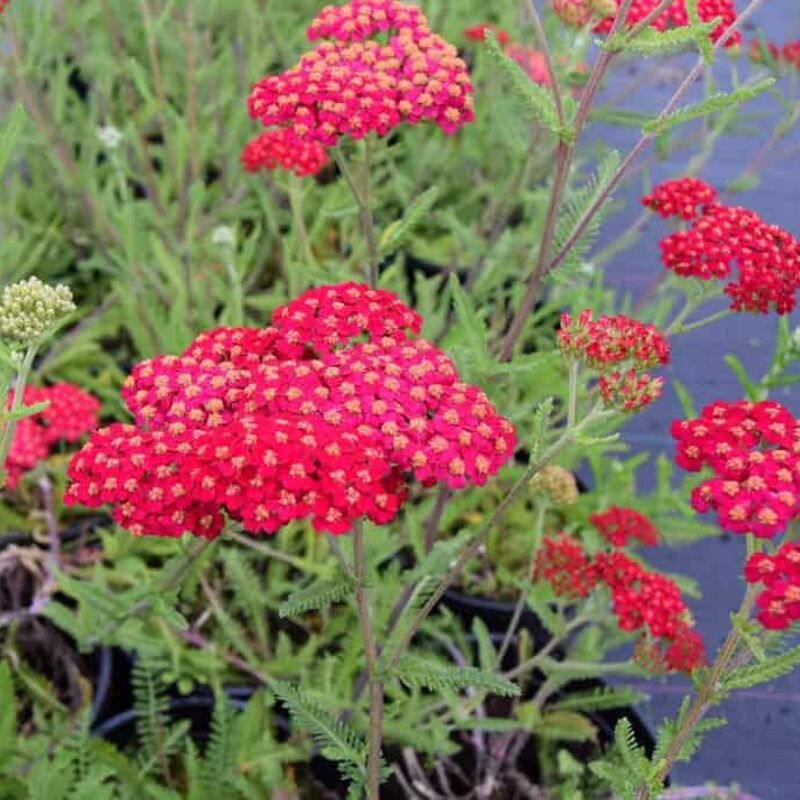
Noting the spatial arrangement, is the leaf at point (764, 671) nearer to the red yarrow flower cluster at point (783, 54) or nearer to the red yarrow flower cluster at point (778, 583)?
the red yarrow flower cluster at point (778, 583)

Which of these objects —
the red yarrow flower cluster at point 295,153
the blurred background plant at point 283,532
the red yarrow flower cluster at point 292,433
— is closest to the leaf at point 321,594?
the blurred background plant at point 283,532

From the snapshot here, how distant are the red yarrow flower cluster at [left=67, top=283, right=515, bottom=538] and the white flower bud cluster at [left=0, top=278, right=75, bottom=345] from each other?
0.12 meters

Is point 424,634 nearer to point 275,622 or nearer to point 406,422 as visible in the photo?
point 275,622

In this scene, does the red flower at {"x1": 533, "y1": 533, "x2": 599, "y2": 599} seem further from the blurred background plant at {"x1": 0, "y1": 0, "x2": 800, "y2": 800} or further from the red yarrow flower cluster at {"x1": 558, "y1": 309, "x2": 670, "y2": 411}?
the red yarrow flower cluster at {"x1": 558, "y1": 309, "x2": 670, "y2": 411}

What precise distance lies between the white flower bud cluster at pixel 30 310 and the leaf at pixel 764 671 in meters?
0.92

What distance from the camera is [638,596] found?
1824 mm

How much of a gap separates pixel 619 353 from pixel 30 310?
73 cm

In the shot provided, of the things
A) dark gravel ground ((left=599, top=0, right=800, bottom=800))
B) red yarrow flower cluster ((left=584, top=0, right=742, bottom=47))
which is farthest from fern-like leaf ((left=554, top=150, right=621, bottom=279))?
dark gravel ground ((left=599, top=0, right=800, bottom=800))

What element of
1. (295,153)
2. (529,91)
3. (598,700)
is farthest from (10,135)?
(598,700)

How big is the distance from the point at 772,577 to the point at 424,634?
1220 mm

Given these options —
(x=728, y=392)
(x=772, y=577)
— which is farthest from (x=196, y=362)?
(x=728, y=392)

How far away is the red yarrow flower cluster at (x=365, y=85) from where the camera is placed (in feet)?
5.34

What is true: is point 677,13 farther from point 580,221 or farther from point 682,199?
point 580,221

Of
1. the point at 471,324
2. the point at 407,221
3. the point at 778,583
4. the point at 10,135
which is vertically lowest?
the point at 778,583
